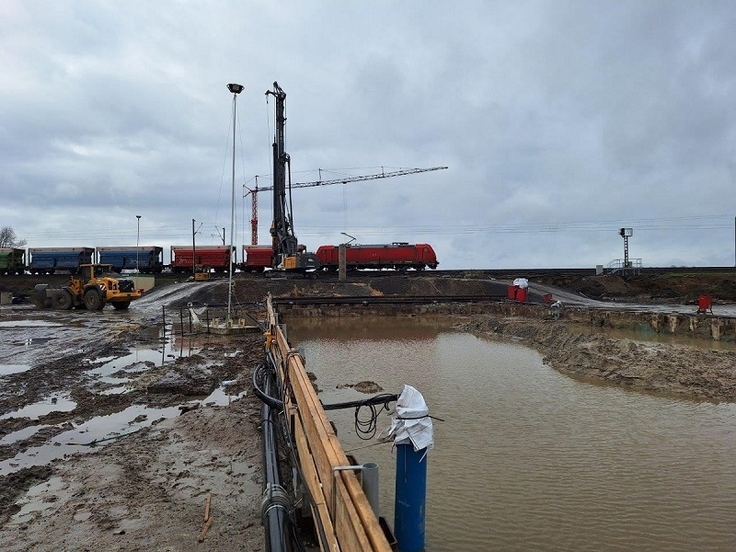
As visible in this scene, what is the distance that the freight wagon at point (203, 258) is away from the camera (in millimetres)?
49406

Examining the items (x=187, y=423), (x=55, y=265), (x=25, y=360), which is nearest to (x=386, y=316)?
(x=25, y=360)

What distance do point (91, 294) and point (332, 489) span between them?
112 ft

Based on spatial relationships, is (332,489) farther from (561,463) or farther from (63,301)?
(63,301)

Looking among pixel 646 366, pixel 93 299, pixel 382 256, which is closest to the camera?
pixel 646 366

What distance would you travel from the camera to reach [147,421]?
8.77m

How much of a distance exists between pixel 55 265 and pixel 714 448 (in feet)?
191

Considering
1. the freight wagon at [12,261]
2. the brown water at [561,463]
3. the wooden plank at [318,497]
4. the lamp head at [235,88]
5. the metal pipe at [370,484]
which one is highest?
the lamp head at [235,88]

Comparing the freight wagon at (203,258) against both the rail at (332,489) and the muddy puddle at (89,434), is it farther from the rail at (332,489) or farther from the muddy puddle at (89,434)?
the rail at (332,489)

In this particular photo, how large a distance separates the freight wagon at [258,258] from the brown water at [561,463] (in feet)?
117

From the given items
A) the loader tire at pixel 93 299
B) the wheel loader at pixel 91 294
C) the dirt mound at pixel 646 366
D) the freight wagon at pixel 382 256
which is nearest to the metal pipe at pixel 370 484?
the dirt mound at pixel 646 366

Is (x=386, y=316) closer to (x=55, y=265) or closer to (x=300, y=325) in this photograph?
(x=300, y=325)

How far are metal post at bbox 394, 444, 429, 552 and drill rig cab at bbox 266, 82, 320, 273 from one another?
128ft

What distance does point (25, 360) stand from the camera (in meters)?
14.8

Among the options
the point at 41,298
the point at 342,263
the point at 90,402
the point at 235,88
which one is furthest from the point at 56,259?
the point at 90,402
